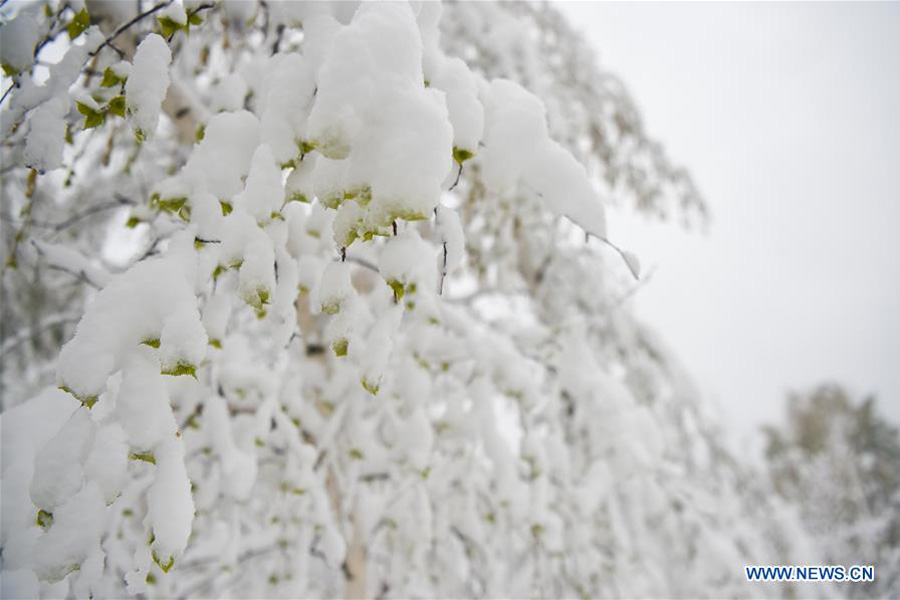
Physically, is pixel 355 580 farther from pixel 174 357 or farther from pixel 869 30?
pixel 869 30

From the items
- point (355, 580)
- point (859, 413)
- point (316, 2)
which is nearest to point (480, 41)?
point (316, 2)

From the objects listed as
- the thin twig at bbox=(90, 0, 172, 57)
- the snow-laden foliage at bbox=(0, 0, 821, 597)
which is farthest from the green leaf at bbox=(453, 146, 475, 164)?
the thin twig at bbox=(90, 0, 172, 57)

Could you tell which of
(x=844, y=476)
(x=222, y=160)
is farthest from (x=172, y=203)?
(x=844, y=476)

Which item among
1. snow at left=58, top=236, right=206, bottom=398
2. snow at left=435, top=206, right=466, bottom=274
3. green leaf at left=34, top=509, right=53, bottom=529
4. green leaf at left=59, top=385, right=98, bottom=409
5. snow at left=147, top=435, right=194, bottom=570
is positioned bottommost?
green leaf at left=34, top=509, right=53, bottom=529

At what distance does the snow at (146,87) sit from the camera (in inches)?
25.8

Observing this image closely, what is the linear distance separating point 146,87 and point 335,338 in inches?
16.6

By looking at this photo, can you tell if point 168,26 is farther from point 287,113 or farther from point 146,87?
point 287,113

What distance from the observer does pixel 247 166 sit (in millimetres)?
727

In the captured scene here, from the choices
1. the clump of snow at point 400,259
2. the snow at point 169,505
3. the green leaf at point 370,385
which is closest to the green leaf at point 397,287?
the clump of snow at point 400,259

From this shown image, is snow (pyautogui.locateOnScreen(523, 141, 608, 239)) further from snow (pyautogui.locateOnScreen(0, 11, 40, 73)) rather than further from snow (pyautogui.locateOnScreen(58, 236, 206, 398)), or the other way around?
snow (pyautogui.locateOnScreen(0, 11, 40, 73))

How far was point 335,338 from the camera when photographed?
654 millimetres

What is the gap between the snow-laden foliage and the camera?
0.62 metres

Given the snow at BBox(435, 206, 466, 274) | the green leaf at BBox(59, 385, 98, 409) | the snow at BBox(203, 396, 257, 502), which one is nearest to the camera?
the green leaf at BBox(59, 385, 98, 409)

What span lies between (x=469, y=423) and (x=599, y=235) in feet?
2.66
